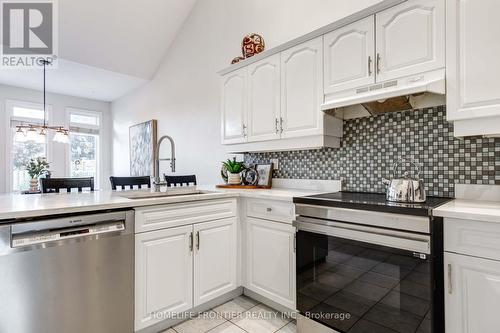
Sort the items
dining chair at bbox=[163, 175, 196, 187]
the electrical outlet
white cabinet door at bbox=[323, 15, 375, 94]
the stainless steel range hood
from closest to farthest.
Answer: the stainless steel range hood
white cabinet door at bbox=[323, 15, 375, 94]
the electrical outlet
dining chair at bbox=[163, 175, 196, 187]

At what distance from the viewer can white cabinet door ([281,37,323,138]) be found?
205cm

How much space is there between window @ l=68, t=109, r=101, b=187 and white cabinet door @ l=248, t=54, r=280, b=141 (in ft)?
16.5

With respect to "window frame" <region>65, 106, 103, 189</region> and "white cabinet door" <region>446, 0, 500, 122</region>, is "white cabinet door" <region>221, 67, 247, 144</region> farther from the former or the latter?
"window frame" <region>65, 106, 103, 189</region>

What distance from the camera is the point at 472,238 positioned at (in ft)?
3.87

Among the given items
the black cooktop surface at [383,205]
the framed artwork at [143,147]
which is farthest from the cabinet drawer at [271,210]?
the framed artwork at [143,147]

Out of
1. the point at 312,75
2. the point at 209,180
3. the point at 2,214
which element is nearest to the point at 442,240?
the point at 312,75

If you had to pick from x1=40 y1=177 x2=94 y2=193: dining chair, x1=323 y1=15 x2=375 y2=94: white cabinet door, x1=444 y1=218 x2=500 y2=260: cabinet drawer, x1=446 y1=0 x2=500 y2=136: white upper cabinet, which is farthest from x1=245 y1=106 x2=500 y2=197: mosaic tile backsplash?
x1=40 y1=177 x2=94 y2=193: dining chair

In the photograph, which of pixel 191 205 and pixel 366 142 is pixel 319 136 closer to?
pixel 366 142

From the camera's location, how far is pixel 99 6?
3477mm

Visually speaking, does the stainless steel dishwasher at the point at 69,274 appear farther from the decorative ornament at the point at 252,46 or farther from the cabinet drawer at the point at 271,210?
the decorative ornament at the point at 252,46

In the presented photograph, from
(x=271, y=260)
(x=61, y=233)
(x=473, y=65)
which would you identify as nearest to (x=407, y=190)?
(x=473, y=65)

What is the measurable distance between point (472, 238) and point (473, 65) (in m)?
0.89

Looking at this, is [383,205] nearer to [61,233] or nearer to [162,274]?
[162,274]

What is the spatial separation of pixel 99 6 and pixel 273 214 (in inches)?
142
